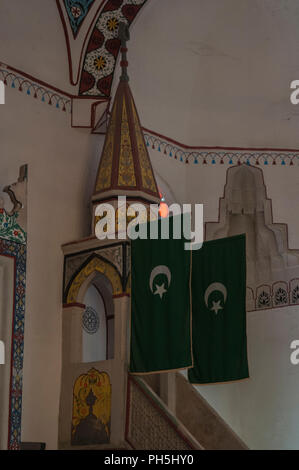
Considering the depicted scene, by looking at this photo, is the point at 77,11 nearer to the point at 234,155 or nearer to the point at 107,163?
the point at 107,163

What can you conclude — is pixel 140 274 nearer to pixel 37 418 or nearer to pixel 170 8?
pixel 37 418

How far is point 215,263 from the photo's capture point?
8.59m

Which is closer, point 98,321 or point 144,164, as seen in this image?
point 144,164

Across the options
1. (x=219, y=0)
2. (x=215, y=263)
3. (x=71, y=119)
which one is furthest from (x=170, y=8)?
(x=215, y=263)

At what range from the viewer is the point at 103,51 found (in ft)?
32.4

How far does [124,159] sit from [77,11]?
1.87 metres

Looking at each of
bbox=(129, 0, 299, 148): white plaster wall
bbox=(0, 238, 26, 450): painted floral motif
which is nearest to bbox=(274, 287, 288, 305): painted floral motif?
bbox=(129, 0, 299, 148): white plaster wall

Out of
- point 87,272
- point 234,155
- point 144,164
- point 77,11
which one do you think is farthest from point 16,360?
point 234,155

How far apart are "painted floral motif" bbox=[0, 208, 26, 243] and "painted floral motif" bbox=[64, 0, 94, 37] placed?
127 inches

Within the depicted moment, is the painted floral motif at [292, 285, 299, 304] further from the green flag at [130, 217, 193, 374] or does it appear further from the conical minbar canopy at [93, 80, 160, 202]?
the green flag at [130, 217, 193, 374]

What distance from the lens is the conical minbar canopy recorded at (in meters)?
9.16

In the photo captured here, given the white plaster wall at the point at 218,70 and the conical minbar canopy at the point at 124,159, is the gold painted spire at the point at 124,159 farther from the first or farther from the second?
the white plaster wall at the point at 218,70

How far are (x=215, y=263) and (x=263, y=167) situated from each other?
9.44ft

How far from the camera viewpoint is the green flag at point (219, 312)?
8.33m
